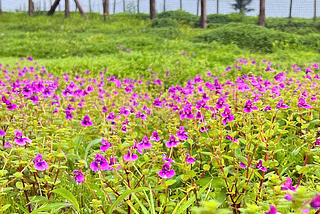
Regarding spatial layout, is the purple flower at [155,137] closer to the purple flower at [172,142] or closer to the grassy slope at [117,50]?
the purple flower at [172,142]

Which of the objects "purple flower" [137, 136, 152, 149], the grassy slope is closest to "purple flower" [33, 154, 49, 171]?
"purple flower" [137, 136, 152, 149]

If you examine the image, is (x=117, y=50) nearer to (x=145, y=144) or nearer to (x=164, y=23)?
(x=164, y=23)

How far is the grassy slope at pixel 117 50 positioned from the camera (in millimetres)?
7098

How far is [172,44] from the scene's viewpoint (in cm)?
1082

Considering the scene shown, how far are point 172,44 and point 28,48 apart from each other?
5.48 meters

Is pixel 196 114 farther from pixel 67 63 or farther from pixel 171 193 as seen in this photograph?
pixel 67 63

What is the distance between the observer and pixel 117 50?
10.6 m

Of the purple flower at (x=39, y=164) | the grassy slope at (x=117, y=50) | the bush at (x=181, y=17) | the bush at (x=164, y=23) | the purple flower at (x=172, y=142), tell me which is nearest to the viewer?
the purple flower at (x=39, y=164)

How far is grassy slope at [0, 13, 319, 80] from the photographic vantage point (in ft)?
23.3

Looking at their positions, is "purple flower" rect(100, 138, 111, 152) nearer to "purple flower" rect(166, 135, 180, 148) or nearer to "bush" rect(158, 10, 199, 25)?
"purple flower" rect(166, 135, 180, 148)

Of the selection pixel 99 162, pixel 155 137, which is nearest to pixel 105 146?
pixel 99 162

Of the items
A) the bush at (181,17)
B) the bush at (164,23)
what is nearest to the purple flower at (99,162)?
the bush at (164,23)

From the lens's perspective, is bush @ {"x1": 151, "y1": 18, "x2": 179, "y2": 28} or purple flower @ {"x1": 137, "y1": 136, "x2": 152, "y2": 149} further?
bush @ {"x1": 151, "y1": 18, "x2": 179, "y2": 28}

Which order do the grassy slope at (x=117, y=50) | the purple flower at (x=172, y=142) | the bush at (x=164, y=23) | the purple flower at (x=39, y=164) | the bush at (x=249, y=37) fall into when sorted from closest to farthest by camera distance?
the purple flower at (x=39, y=164) → the purple flower at (x=172, y=142) → the grassy slope at (x=117, y=50) → the bush at (x=249, y=37) → the bush at (x=164, y=23)
